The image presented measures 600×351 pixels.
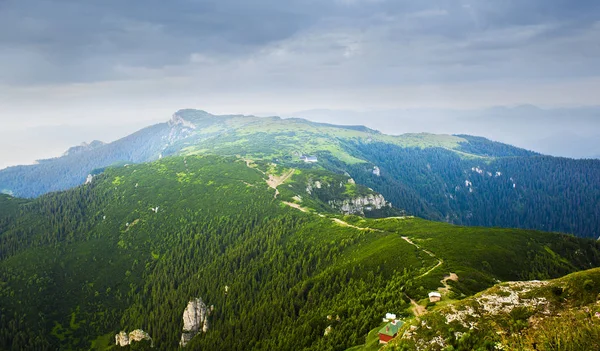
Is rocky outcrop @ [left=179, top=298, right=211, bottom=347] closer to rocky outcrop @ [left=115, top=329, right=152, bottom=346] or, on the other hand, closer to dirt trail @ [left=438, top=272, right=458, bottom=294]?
rocky outcrop @ [left=115, top=329, right=152, bottom=346]

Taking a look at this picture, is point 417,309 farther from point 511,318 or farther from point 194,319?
point 194,319

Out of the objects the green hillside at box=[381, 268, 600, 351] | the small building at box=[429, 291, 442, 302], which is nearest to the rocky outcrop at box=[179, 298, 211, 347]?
the small building at box=[429, 291, 442, 302]

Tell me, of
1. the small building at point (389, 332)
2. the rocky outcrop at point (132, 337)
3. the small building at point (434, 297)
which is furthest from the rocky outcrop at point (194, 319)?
the small building at point (389, 332)

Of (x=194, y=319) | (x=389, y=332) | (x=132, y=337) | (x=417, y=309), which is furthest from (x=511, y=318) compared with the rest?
(x=132, y=337)

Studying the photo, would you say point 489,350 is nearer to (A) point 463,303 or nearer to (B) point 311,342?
(A) point 463,303

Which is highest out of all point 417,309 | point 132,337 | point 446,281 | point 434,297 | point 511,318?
point 511,318

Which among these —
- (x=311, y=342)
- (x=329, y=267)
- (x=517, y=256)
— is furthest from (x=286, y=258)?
(x=517, y=256)

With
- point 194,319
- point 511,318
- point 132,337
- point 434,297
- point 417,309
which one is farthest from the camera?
point 132,337

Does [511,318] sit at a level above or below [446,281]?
above

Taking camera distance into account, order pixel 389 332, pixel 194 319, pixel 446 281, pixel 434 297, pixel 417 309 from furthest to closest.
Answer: pixel 194 319 → pixel 446 281 → pixel 434 297 → pixel 417 309 → pixel 389 332

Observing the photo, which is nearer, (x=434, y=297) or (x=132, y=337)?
(x=434, y=297)
